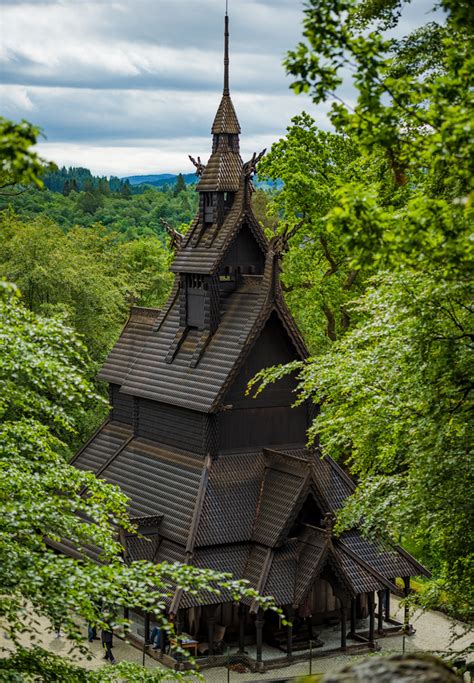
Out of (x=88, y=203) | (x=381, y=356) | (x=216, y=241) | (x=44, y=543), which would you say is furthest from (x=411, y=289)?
(x=88, y=203)

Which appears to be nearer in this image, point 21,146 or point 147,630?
point 21,146

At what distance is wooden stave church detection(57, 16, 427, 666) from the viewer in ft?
92.4

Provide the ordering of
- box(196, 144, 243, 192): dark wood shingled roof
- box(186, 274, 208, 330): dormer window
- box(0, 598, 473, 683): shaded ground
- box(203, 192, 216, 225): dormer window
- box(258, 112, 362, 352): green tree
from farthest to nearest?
box(258, 112, 362, 352): green tree
box(203, 192, 216, 225): dormer window
box(196, 144, 243, 192): dark wood shingled roof
box(186, 274, 208, 330): dormer window
box(0, 598, 473, 683): shaded ground

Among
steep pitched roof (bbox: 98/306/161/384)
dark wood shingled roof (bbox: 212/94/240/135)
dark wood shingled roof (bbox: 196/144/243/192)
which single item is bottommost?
steep pitched roof (bbox: 98/306/161/384)

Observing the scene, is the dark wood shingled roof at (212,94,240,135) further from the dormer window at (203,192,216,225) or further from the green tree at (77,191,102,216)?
the green tree at (77,191,102,216)

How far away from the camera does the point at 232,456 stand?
30.2m

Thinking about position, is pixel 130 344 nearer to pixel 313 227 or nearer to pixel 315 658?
pixel 313 227

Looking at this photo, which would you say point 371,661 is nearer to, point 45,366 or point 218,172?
point 45,366

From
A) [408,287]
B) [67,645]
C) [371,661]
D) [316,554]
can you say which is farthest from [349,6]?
[67,645]

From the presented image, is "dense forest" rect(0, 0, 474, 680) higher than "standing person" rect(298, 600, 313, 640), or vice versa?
"dense forest" rect(0, 0, 474, 680)

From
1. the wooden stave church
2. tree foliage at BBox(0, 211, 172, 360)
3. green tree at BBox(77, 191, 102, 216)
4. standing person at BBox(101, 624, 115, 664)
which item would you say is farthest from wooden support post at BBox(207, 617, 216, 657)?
green tree at BBox(77, 191, 102, 216)

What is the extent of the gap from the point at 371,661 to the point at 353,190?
634cm

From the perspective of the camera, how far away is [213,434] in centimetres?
3002

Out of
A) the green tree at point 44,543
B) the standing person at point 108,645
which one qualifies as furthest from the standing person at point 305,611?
the green tree at point 44,543
